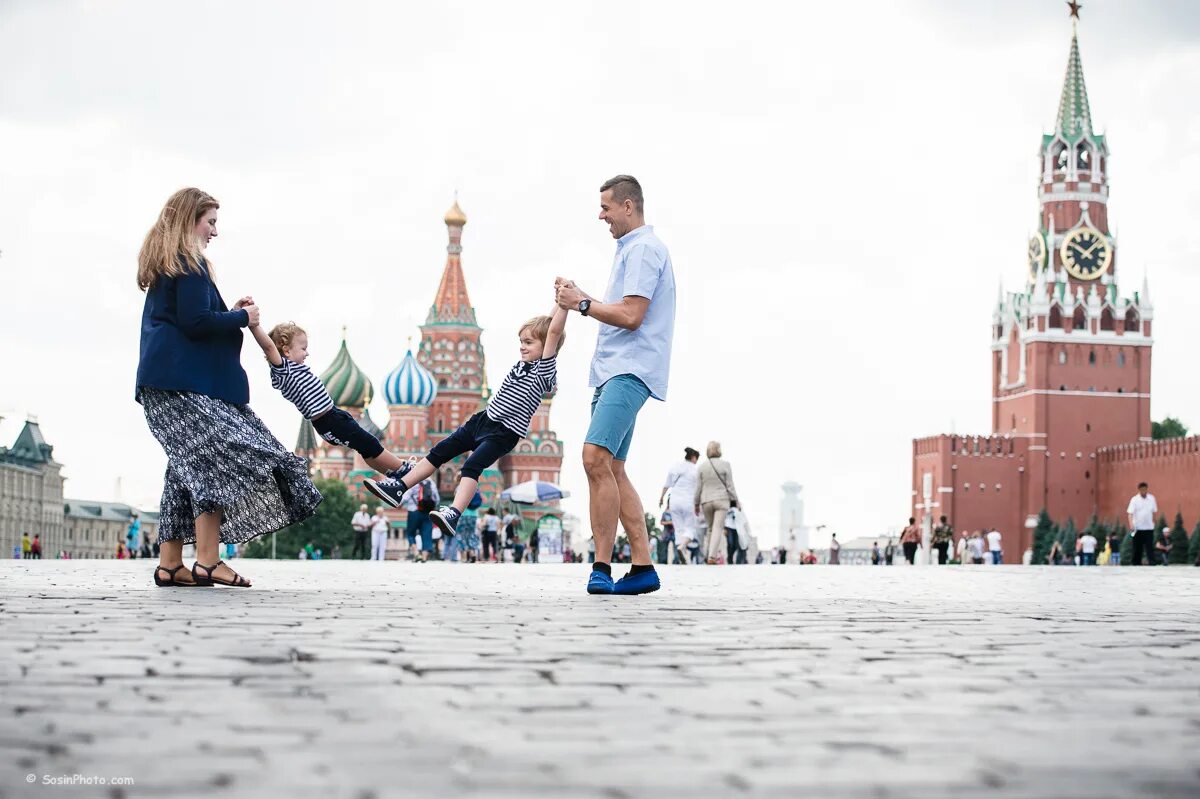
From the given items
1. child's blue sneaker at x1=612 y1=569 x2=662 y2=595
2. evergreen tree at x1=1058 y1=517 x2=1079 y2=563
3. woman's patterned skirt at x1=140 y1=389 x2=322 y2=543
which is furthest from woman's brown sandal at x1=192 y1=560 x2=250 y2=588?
evergreen tree at x1=1058 y1=517 x2=1079 y2=563

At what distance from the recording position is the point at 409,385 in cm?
9369

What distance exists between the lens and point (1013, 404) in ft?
342

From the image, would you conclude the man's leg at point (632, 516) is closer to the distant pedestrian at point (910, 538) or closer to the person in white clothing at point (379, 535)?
the person in white clothing at point (379, 535)

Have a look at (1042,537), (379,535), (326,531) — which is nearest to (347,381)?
(326,531)

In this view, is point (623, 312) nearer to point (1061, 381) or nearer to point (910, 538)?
point (910, 538)

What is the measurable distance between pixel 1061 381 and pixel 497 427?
9578 centimetres

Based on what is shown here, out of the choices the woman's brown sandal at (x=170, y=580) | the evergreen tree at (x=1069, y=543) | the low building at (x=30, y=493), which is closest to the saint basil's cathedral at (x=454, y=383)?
the low building at (x=30, y=493)

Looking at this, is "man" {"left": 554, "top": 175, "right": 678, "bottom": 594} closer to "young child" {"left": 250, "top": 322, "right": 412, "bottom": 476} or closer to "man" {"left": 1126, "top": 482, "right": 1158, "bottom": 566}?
"young child" {"left": 250, "top": 322, "right": 412, "bottom": 476}

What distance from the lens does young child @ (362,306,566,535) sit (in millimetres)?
8664

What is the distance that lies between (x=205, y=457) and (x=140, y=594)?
0.65 meters

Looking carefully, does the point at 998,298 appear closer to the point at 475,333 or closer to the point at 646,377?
the point at 475,333

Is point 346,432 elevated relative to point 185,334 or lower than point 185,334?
lower

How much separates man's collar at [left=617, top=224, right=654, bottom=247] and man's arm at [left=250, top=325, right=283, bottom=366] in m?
1.56

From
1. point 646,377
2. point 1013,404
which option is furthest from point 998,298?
point 646,377
